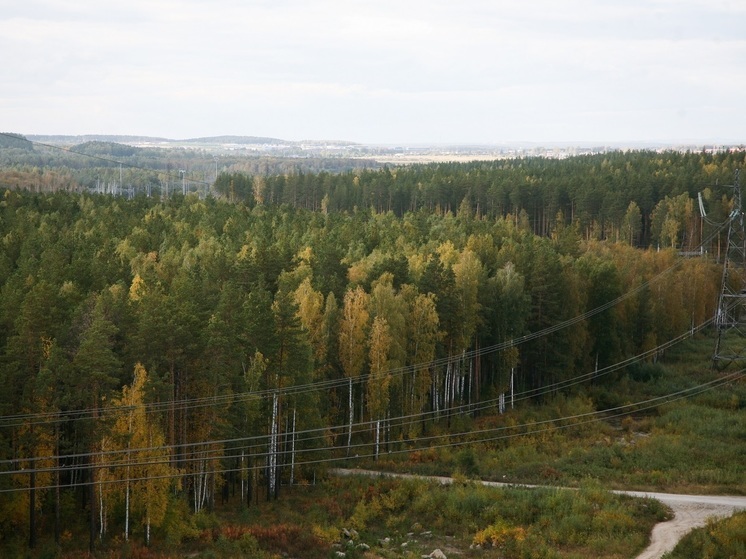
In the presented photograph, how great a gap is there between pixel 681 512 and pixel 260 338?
16924 millimetres

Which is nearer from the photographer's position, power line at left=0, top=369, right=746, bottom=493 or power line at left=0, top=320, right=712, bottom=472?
power line at left=0, top=320, right=712, bottom=472

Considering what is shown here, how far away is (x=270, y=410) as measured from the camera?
122 feet

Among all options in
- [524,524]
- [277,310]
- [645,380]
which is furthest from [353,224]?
[524,524]

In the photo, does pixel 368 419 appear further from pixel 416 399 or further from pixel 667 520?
pixel 667 520

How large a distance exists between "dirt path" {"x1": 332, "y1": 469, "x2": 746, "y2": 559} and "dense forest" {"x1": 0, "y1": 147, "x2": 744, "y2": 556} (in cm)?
752

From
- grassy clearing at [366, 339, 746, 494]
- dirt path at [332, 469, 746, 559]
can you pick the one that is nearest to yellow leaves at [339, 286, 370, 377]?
grassy clearing at [366, 339, 746, 494]

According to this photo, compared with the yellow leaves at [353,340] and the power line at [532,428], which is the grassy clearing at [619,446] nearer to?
Result: the power line at [532,428]

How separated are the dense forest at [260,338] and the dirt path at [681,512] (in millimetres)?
7519

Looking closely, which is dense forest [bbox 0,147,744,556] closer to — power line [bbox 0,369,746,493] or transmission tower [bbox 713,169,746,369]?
power line [bbox 0,369,746,493]

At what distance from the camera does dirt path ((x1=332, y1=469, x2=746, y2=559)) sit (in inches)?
1201

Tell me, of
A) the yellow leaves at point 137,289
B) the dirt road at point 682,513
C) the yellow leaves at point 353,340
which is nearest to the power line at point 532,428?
the yellow leaves at point 353,340

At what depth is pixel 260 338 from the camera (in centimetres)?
3750

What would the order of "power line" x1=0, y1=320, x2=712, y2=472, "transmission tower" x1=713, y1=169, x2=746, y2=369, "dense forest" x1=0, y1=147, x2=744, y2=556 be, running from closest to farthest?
"power line" x1=0, y1=320, x2=712, y2=472 < "dense forest" x1=0, y1=147, x2=744, y2=556 < "transmission tower" x1=713, y1=169, x2=746, y2=369

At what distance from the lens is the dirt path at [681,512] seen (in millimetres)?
30500
